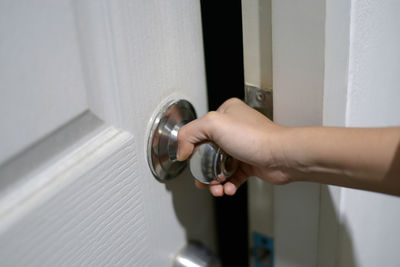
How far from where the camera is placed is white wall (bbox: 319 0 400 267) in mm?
407

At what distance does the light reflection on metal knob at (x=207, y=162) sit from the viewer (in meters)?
0.39

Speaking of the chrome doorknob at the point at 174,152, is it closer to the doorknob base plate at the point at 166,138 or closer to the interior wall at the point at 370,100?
the doorknob base plate at the point at 166,138

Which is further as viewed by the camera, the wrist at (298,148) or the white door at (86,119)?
the wrist at (298,148)

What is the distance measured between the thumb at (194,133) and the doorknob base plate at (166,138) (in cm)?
1

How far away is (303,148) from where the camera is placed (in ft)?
1.23

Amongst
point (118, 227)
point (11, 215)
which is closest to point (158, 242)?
point (118, 227)

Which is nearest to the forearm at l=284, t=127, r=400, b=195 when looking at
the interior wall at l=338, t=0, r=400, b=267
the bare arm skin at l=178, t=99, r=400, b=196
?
the bare arm skin at l=178, t=99, r=400, b=196

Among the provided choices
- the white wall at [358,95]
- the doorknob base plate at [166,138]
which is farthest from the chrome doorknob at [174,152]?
the white wall at [358,95]

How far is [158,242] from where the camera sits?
16.3 inches

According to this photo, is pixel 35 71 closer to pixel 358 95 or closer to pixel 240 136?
pixel 240 136

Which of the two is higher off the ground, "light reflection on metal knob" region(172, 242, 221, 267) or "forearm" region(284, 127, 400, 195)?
"forearm" region(284, 127, 400, 195)

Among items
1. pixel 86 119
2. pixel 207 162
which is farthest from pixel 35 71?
pixel 207 162

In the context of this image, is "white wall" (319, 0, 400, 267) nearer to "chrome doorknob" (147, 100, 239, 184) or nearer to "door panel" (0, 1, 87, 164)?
"chrome doorknob" (147, 100, 239, 184)

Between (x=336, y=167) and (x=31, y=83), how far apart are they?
249mm
